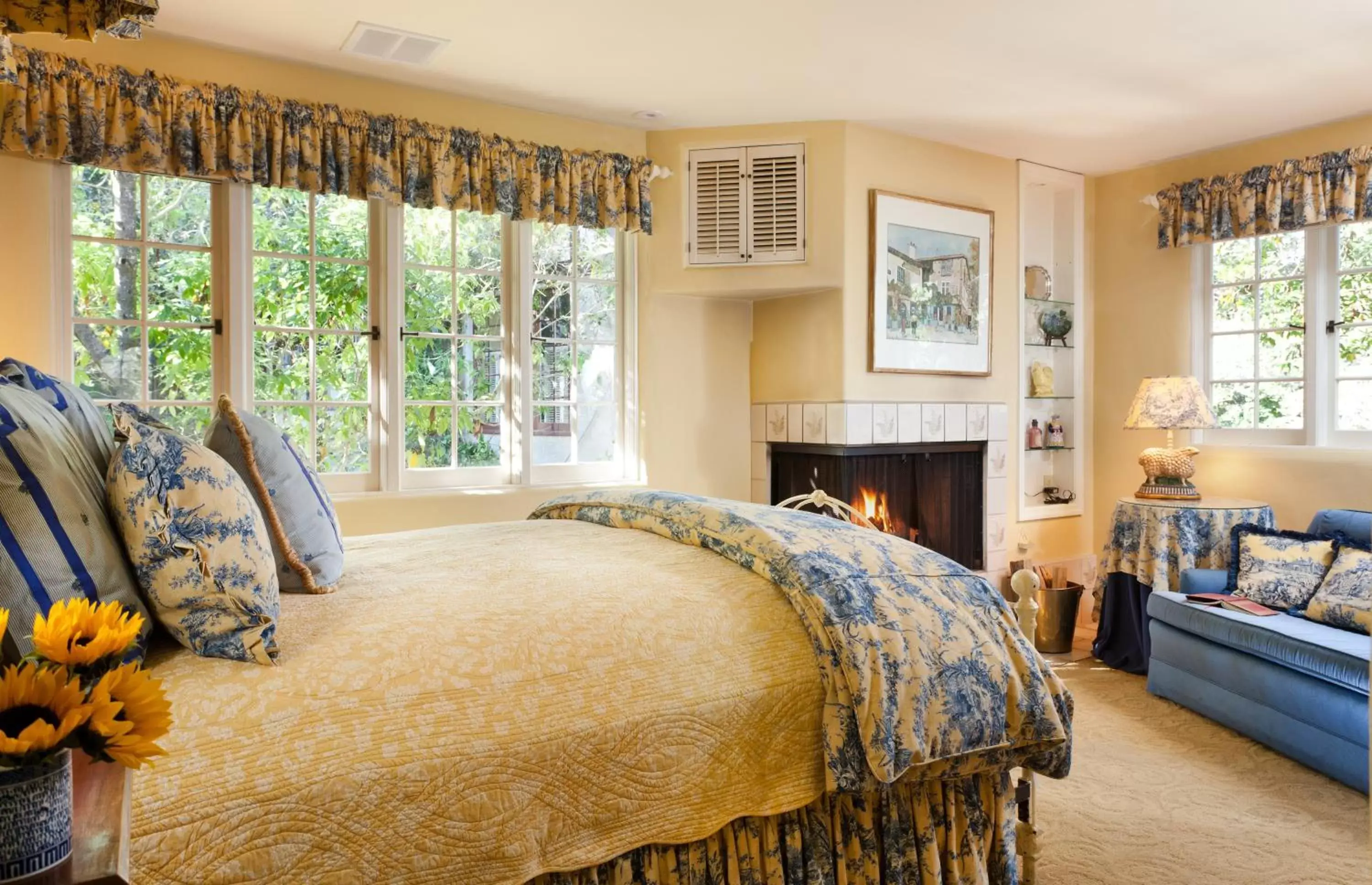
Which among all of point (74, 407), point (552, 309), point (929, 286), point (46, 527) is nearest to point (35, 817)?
point (46, 527)

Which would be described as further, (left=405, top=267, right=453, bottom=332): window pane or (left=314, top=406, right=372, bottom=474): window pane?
(left=405, top=267, right=453, bottom=332): window pane

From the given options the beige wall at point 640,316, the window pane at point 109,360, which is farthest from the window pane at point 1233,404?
the window pane at point 109,360

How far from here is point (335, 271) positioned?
12.1 ft

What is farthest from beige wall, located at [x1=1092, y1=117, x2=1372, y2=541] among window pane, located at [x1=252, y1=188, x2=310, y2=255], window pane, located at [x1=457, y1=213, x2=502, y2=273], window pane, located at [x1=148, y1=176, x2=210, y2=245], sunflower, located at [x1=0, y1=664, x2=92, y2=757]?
sunflower, located at [x1=0, y1=664, x2=92, y2=757]

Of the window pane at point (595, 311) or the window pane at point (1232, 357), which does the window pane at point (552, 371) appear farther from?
the window pane at point (1232, 357)

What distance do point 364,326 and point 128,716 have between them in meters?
3.34

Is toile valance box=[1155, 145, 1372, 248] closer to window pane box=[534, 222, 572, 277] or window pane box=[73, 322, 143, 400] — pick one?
window pane box=[534, 222, 572, 277]

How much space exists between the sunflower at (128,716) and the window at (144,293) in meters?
3.11

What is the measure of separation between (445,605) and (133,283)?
261cm

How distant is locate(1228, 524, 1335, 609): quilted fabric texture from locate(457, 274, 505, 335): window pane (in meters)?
3.36

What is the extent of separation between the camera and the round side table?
12.8 ft

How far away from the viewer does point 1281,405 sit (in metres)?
4.45

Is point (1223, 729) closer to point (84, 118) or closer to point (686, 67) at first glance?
point (686, 67)

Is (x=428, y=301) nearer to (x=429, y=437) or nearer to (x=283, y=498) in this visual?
(x=429, y=437)
